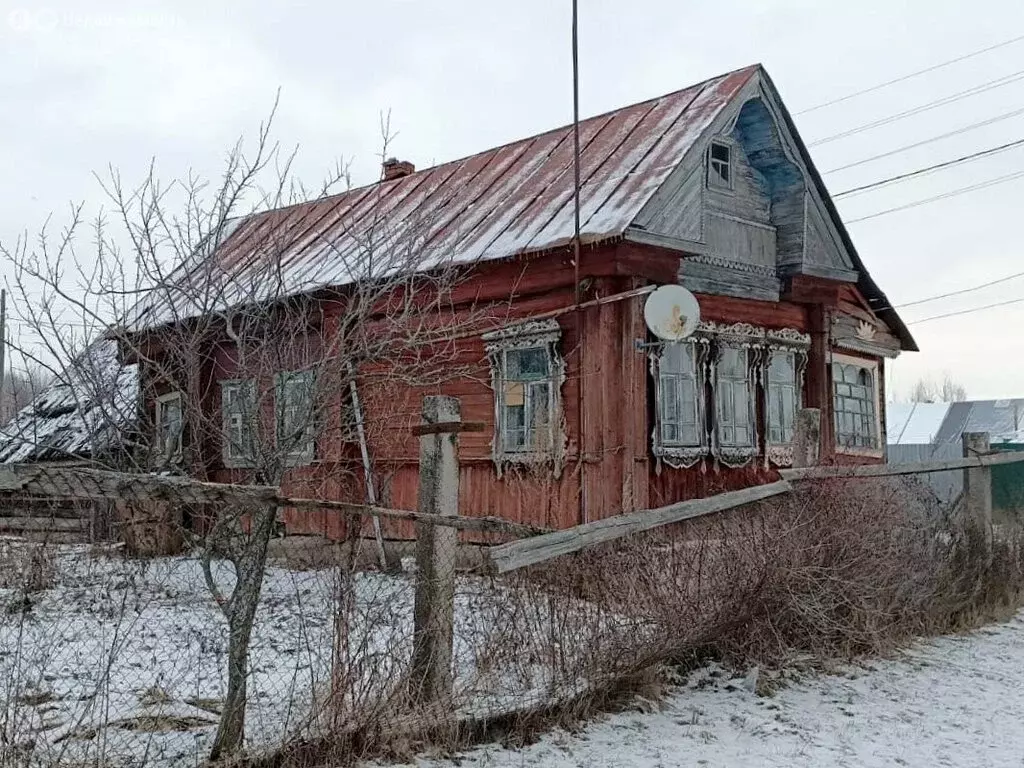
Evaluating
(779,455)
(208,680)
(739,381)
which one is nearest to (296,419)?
(208,680)

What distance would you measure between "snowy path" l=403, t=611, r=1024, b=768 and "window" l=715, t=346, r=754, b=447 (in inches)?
184

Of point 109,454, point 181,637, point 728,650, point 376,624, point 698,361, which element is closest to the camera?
point 376,624

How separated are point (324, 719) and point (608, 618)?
1808 mm

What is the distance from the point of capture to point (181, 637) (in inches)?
278

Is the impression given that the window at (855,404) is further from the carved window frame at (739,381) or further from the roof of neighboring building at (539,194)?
the carved window frame at (739,381)

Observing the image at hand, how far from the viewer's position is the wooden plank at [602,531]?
4.60 m

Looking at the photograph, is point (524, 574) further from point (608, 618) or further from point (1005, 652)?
point (1005, 652)

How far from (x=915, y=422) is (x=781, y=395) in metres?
37.5

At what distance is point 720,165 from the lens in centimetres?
1141

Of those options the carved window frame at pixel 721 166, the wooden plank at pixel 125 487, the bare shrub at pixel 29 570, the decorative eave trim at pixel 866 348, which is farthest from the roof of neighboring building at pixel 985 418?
the wooden plank at pixel 125 487

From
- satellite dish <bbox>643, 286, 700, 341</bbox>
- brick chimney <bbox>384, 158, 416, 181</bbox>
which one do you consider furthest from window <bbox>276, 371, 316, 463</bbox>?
brick chimney <bbox>384, 158, 416, 181</bbox>

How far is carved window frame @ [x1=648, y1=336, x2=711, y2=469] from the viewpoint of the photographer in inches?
403

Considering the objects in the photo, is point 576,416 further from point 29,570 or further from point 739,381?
point 29,570

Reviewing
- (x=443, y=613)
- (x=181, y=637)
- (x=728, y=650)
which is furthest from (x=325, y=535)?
(x=443, y=613)
